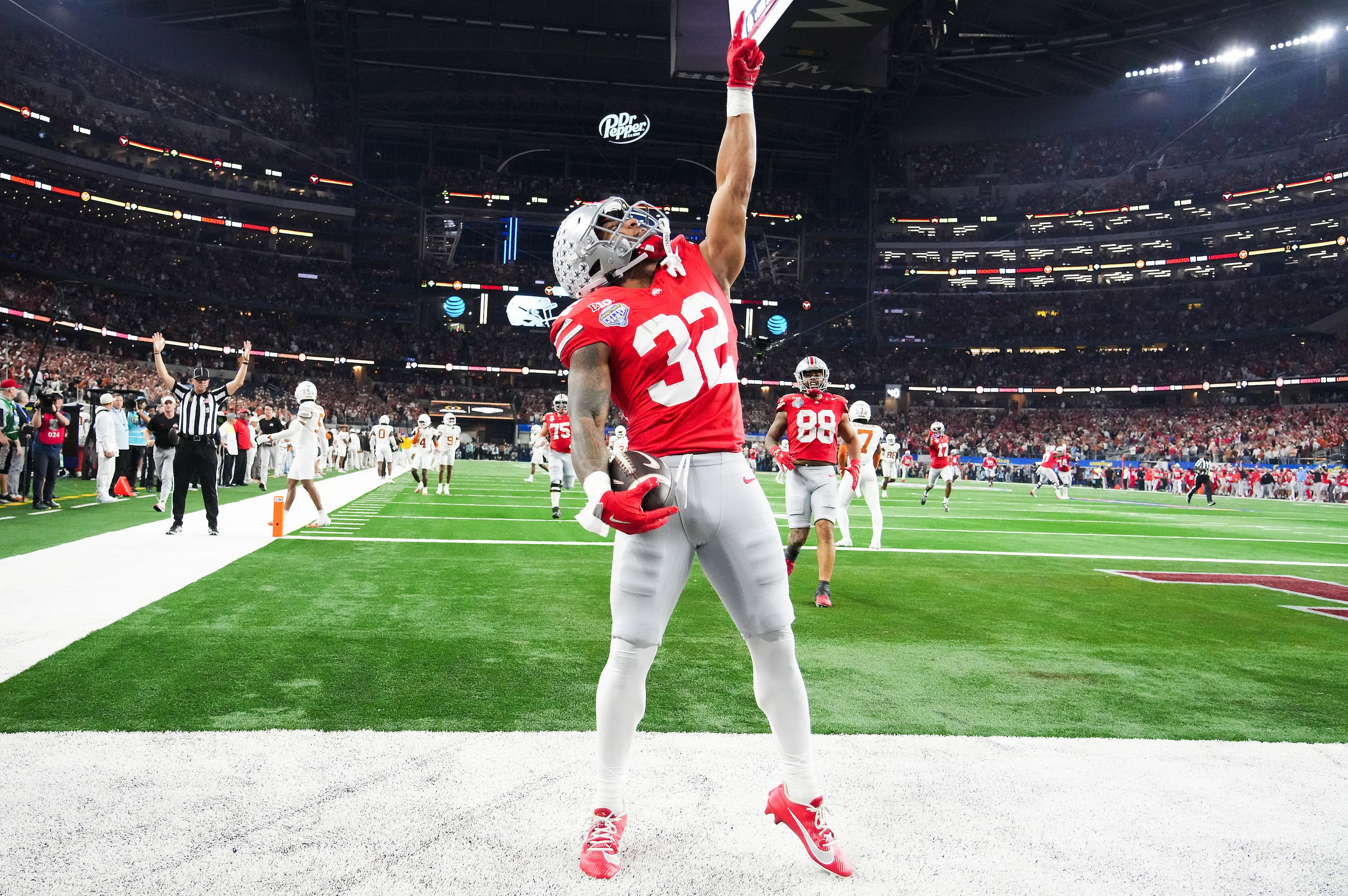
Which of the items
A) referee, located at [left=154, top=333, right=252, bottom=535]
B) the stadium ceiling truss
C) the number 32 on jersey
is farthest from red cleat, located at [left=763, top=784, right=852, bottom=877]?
the stadium ceiling truss

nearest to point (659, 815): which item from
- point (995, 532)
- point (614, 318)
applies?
point (614, 318)

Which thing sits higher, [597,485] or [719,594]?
[597,485]

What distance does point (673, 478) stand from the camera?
271 cm

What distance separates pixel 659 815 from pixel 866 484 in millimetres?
9734

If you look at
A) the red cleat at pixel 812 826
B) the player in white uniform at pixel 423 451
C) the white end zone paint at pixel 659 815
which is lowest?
the white end zone paint at pixel 659 815

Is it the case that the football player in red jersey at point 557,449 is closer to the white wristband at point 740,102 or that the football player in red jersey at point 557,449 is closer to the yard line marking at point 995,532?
the yard line marking at point 995,532

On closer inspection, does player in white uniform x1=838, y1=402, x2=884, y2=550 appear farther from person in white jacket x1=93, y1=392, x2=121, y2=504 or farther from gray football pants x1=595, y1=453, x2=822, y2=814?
person in white jacket x1=93, y1=392, x2=121, y2=504

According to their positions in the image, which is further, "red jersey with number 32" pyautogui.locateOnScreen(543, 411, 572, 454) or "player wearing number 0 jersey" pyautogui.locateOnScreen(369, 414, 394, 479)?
"player wearing number 0 jersey" pyautogui.locateOnScreen(369, 414, 394, 479)

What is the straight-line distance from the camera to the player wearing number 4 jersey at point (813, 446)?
24.8 feet

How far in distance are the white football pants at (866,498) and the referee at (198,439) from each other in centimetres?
709

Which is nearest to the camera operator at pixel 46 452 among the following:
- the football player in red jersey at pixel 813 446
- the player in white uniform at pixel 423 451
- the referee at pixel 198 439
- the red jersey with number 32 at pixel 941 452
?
the referee at pixel 198 439

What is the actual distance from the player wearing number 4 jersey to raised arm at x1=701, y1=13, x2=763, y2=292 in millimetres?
4421

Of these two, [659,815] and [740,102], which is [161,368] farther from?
[659,815]

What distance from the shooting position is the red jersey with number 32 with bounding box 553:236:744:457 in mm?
2740
